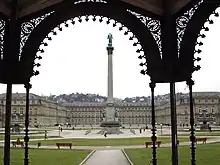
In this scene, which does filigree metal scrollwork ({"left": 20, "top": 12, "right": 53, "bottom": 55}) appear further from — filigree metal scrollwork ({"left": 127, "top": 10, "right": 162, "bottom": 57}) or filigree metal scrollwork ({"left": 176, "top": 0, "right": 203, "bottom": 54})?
filigree metal scrollwork ({"left": 176, "top": 0, "right": 203, "bottom": 54})

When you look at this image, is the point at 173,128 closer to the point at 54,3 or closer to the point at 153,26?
the point at 153,26

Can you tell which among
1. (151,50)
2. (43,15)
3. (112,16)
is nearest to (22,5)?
(43,15)

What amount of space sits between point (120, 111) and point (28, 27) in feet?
533

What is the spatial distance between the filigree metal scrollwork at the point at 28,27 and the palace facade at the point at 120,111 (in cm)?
9504

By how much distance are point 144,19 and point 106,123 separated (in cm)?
5888

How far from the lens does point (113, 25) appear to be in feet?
24.7

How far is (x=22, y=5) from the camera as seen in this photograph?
24.3ft

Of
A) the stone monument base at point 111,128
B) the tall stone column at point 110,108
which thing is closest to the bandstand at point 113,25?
the stone monument base at point 111,128

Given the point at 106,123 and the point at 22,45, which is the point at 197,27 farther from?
the point at 106,123

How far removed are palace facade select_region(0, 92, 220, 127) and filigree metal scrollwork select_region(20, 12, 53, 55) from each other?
312ft

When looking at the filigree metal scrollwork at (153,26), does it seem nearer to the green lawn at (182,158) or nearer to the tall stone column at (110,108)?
the green lawn at (182,158)

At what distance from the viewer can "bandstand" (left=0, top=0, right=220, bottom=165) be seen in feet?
24.0

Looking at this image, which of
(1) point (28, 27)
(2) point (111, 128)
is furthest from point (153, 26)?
(2) point (111, 128)

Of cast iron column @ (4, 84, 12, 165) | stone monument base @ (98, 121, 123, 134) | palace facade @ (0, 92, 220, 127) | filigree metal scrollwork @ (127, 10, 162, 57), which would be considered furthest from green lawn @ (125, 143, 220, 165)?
palace facade @ (0, 92, 220, 127)
